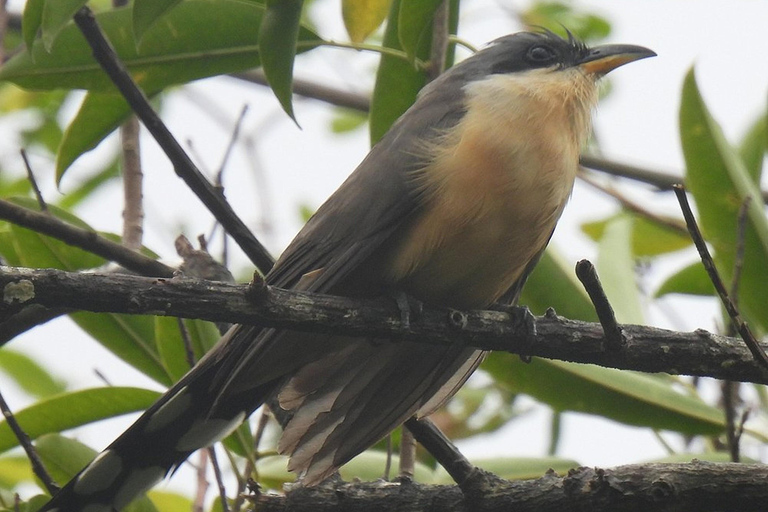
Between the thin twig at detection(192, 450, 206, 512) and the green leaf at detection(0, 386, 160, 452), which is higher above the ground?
the green leaf at detection(0, 386, 160, 452)

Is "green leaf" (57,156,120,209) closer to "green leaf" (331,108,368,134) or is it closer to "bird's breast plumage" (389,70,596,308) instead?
"green leaf" (331,108,368,134)

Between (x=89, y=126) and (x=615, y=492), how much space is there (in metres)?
2.40

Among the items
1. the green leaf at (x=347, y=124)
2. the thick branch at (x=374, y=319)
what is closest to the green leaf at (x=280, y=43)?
the thick branch at (x=374, y=319)

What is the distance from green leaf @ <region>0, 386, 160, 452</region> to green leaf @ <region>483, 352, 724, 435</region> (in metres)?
1.42

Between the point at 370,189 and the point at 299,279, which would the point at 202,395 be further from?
the point at 370,189

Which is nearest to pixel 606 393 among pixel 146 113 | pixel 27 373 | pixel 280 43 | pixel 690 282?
pixel 690 282

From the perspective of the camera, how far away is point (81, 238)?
3.28 m

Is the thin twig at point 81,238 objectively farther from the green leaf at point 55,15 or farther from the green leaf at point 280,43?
the green leaf at point 280,43

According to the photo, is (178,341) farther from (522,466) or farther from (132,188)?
(522,466)

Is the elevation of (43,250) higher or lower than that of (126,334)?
higher

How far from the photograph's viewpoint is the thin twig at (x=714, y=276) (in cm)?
254

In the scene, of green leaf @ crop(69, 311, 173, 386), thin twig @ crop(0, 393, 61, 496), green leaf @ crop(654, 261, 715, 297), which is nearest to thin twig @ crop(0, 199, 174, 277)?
thin twig @ crop(0, 393, 61, 496)

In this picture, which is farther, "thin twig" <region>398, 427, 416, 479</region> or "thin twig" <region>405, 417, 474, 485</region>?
"thin twig" <region>398, 427, 416, 479</region>

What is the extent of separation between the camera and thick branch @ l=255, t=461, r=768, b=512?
2.71m
